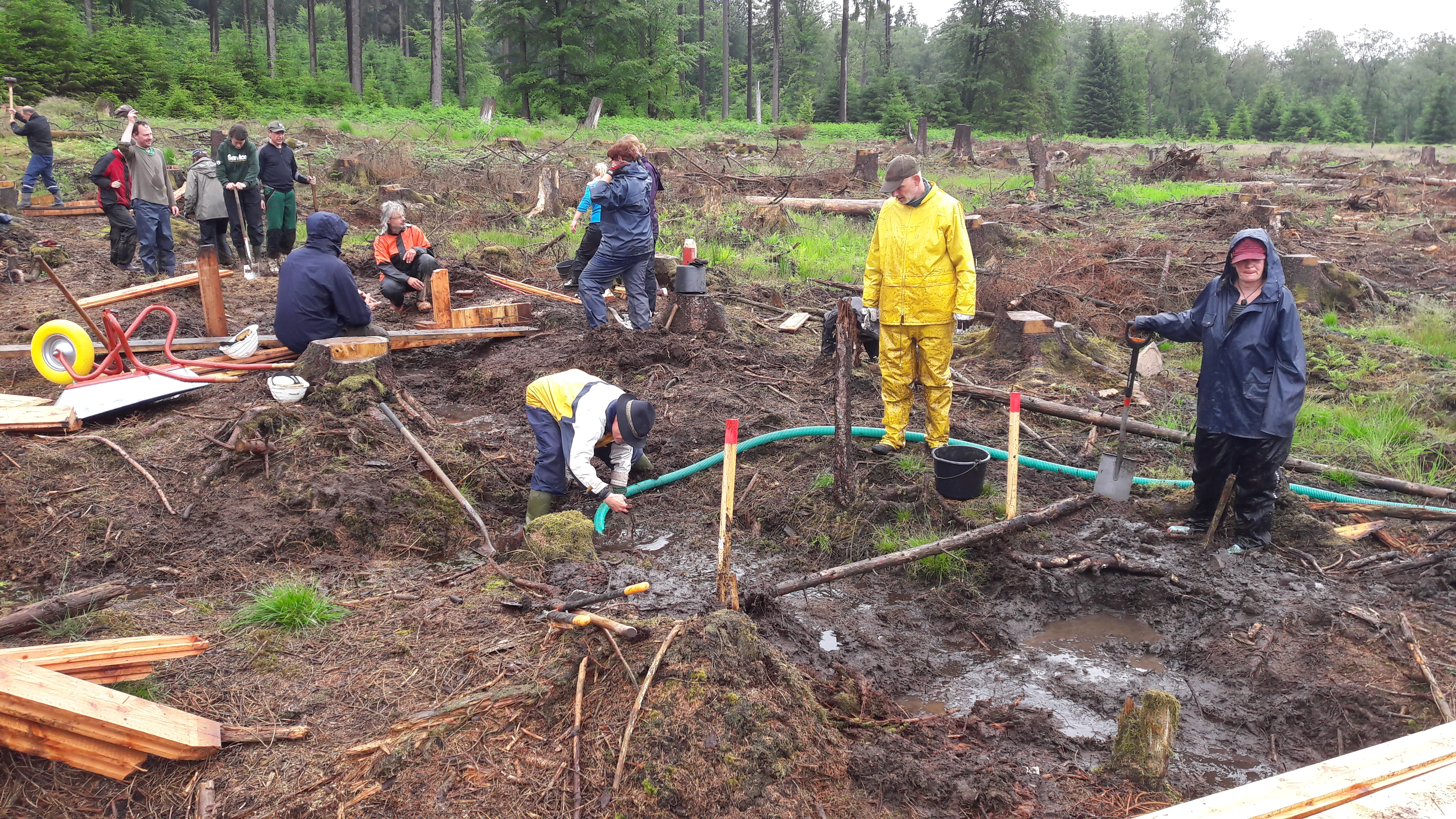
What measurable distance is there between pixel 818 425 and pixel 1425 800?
178 inches

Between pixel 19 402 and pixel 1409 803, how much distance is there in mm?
8263

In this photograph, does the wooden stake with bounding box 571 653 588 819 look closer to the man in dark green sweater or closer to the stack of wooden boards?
the stack of wooden boards

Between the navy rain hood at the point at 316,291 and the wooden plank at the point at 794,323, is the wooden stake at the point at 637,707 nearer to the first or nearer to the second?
the navy rain hood at the point at 316,291

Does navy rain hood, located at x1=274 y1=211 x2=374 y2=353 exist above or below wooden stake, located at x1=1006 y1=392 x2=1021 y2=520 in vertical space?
above

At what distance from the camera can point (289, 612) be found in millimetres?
3984

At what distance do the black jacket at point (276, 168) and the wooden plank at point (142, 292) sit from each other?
1488 millimetres

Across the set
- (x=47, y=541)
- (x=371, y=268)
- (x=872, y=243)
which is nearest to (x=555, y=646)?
(x=47, y=541)

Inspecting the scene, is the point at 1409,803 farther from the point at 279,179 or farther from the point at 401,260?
the point at 279,179

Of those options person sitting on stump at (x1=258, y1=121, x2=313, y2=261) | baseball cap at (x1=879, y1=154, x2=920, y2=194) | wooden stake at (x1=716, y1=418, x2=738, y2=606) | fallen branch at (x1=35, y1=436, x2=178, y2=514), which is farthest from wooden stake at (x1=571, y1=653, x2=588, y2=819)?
person sitting on stump at (x1=258, y1=121, x2=313, y2=261)

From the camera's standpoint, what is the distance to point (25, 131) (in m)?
12.9

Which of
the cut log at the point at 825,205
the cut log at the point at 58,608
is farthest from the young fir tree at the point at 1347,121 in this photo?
the cut log at the point at 58,608

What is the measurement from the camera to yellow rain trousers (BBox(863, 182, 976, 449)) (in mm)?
5953

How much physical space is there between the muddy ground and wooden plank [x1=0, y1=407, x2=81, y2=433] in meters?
0.16

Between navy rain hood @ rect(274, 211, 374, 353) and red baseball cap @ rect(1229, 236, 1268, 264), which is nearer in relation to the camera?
red baseball cap @ rect(1229, 236, 1268, 264)
